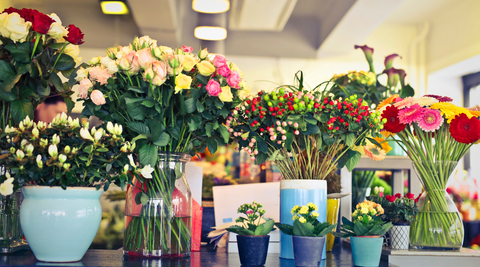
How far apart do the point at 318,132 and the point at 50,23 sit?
61 centimetres

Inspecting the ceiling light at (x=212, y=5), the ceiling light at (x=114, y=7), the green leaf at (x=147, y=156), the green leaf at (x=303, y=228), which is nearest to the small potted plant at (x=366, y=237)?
the green leaf at (x=303, y=228)

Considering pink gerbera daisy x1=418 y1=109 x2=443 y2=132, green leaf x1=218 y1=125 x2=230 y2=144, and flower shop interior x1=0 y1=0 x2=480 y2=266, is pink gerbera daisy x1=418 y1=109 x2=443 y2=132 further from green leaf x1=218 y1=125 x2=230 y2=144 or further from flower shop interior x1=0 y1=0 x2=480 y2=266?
green leaf x1=218 y1=125 x2=230 y2=144

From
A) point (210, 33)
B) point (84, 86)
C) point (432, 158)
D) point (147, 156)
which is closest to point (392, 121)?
point (432, 158)

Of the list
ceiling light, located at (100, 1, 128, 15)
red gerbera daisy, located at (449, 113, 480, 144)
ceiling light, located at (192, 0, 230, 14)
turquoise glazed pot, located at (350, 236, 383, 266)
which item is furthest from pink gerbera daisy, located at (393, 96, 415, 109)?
ceiling light, located at (100, 1, 128, 15)

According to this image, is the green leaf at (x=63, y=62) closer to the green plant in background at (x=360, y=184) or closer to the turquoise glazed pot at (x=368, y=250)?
the turquoise glazed pot at (x=368, y=250)

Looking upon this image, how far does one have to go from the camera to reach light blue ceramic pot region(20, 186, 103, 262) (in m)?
0.72

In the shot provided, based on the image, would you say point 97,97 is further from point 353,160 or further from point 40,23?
point 353,160

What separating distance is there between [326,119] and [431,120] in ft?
0.87

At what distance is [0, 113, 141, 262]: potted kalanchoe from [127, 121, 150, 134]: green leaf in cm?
6

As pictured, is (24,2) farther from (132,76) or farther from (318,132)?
(318,132)

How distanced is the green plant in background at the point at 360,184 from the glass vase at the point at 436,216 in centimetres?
34

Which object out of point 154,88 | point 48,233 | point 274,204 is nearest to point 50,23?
point 154,88

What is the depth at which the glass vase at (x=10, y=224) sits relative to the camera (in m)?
0.84

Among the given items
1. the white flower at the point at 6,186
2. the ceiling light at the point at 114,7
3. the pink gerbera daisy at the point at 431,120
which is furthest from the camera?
the ceiling light at the point at 114,7
